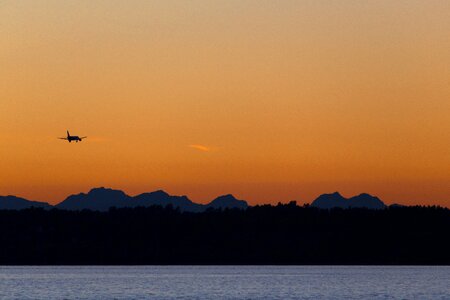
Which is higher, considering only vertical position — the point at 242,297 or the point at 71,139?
the point at 71,139

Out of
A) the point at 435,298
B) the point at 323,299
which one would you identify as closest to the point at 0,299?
the point at 323,299

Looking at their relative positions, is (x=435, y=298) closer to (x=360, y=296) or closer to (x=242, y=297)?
(x=360, y=296)

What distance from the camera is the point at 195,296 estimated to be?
7721 inches

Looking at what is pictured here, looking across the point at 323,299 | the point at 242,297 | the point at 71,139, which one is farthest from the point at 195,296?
the point at 71,139

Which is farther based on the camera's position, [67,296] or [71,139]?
[67,296]

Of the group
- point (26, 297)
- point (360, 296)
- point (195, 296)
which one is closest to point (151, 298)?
point (195, 296)

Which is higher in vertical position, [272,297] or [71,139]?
[71,139]

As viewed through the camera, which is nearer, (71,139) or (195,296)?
(71,139)

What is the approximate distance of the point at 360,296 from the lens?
7844 inches

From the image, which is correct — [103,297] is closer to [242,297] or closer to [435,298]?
[242,297]

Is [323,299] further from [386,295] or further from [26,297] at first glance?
[26,297]

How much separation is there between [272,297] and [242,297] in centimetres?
500

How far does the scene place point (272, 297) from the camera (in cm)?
A: 19400

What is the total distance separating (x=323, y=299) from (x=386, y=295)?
11013mm
